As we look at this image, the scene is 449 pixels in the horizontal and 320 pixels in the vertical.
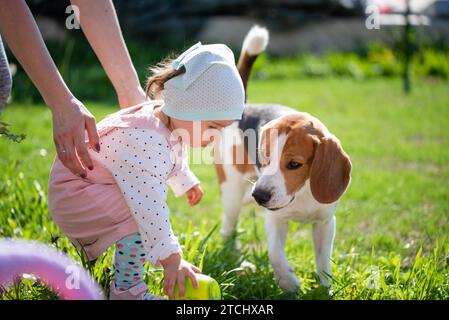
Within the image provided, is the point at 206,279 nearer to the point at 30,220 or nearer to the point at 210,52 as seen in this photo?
the point at 210,52

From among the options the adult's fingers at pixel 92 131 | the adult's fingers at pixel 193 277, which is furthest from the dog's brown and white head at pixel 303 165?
the adult's fingers at pixel 92 131

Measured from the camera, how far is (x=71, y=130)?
7.69ft

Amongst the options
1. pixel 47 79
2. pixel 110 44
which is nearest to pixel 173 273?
pixel 47 79

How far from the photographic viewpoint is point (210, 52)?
2.66 meters

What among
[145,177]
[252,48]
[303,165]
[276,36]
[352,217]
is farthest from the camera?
[276,36]

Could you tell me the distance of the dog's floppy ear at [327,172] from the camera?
10.0ft

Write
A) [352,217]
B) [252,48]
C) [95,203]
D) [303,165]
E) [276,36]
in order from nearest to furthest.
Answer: [95,203] → [303,165] → [252,48] → [352,217] → [276,36]

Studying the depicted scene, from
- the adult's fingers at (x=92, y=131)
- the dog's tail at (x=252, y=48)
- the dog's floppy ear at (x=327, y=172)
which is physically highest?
the dog's tail at (x=252, y=48)

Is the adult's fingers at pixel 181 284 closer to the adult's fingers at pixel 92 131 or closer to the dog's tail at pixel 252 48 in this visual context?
the adult's fingers at pixel 92 131

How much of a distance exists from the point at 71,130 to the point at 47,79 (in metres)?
0.23

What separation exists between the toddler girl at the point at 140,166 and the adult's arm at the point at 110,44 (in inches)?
15.6

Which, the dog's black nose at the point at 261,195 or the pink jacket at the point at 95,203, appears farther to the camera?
the dog's black nose at the point at 261,195

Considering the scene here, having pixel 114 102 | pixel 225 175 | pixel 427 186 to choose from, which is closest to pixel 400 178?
pixel 427 186

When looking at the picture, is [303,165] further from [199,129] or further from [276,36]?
[276,36]
